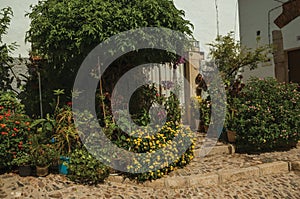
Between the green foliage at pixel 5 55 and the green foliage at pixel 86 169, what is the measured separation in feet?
7.36

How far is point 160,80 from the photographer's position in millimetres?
6012

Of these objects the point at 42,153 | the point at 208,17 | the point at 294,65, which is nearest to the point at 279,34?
the point at 294,65

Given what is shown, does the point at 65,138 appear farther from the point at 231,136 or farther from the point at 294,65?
the point at 294,65

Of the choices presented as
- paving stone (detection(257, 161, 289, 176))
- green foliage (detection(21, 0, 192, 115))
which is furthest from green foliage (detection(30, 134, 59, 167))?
paving stone (detection(257, 161, 289, 176))

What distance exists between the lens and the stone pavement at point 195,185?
3396 millimetres

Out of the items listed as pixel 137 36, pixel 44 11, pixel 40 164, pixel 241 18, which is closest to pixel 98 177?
pixel 40 164

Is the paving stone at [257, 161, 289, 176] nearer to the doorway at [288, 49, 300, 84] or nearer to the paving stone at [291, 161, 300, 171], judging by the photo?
the paving stone at [291, 161, 300, 171]

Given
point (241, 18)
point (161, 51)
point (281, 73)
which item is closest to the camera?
point (161, 51)

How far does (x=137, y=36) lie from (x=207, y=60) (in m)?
3.68

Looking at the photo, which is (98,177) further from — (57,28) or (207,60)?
(207,60)

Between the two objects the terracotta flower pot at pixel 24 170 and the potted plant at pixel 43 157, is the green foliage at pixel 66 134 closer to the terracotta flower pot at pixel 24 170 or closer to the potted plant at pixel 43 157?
the potted plant at pixel 43 157

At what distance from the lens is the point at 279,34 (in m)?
7.43

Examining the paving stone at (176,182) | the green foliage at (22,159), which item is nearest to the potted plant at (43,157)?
the green foliage at (22,159)

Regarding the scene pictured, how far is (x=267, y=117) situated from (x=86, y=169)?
329cm
